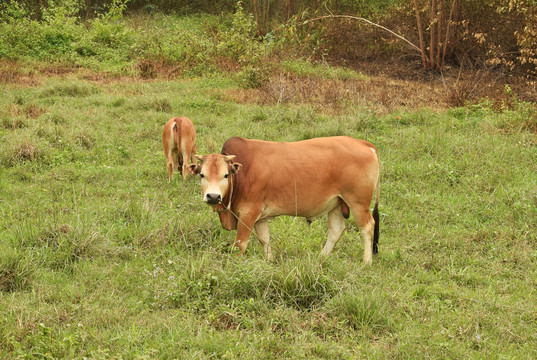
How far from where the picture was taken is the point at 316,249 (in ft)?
18.4

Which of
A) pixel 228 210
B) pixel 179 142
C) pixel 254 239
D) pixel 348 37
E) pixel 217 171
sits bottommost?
pixel 254 239

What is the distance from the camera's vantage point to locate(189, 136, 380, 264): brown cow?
16.7ft

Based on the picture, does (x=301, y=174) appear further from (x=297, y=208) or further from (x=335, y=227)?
(x=335, y=227)

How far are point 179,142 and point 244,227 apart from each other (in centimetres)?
286

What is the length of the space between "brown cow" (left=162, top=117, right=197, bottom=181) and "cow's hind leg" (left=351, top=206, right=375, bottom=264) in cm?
302

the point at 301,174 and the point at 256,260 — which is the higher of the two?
the point at 301,174

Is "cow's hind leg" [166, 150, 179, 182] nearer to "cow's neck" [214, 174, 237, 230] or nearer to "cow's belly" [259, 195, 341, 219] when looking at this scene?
"cow's neck" [214, 174, 237, 230]

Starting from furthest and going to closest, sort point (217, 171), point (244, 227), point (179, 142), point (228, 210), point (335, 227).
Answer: point (179, 142), point (335, 227), point (228, 210), point (244, 227), point (217, 171)

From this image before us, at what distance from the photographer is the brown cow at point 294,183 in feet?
16.7

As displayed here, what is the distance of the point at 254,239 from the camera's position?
18.5ft

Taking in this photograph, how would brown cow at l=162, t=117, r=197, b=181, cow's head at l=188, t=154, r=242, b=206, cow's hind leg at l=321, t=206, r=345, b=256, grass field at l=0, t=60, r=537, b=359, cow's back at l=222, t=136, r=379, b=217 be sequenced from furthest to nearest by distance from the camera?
brown cow at l=162, t=117, r=197, b=181
cow's hind leg at l=321, t=206, r=345, b=256
cow's back at l=222, t=136, r=379, b=217
cow's head at l=188, t=154, r=242, b=206
grass field at l=0, t=60, r=537, b=359

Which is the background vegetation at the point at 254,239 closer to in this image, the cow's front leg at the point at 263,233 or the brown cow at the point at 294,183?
the cow's front leg at the point at 263,233

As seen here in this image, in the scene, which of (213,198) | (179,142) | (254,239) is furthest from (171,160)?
(213,198)

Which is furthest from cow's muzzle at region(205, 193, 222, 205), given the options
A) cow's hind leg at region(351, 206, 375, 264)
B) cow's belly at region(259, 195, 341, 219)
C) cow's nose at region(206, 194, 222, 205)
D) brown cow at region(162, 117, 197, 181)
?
brown cow at region(162, 117, 197, 181)
